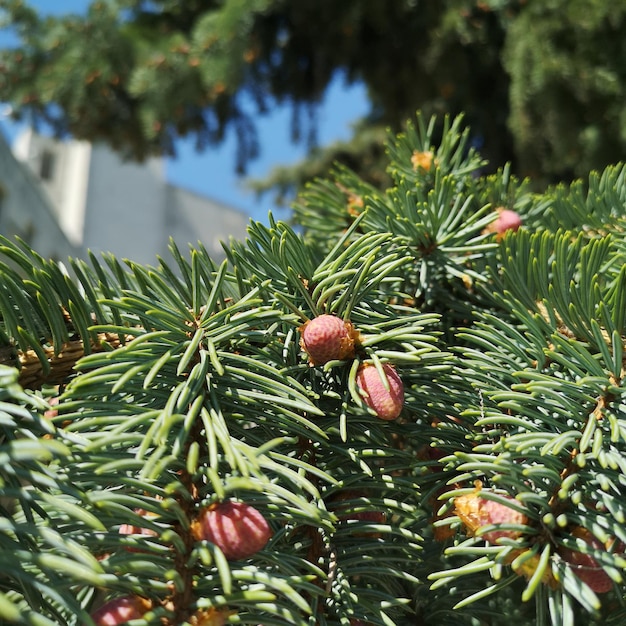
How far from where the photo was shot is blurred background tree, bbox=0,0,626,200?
A: 1235 mm

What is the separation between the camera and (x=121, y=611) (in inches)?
7.9

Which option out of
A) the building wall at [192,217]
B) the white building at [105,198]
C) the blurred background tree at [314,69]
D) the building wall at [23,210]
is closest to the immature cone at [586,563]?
the blurred background tree at [314,69]

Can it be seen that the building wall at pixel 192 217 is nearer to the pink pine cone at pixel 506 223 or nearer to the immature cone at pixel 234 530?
the pink pine cone at pixel 506 223

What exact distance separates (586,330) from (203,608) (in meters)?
0.21

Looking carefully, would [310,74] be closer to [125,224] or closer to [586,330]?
[586,330]

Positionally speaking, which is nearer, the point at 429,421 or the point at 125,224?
the point at 429,421

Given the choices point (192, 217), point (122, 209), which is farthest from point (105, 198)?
point (192, 217)

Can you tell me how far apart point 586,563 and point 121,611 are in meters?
0.17

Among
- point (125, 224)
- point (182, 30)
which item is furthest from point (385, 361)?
point (125, 224)

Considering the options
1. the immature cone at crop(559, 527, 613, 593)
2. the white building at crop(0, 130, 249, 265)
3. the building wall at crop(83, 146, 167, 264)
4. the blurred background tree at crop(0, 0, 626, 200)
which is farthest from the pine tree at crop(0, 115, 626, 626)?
the building wall at crop(83, 146, 167, 264)

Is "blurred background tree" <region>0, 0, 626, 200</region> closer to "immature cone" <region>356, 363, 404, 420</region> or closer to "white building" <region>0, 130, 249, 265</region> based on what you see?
"immature cone" <region>356, 363, 404, 420</region>

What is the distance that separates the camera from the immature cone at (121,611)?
0.20 metres

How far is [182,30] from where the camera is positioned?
192 cm

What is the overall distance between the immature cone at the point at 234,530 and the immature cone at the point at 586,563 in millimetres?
116
